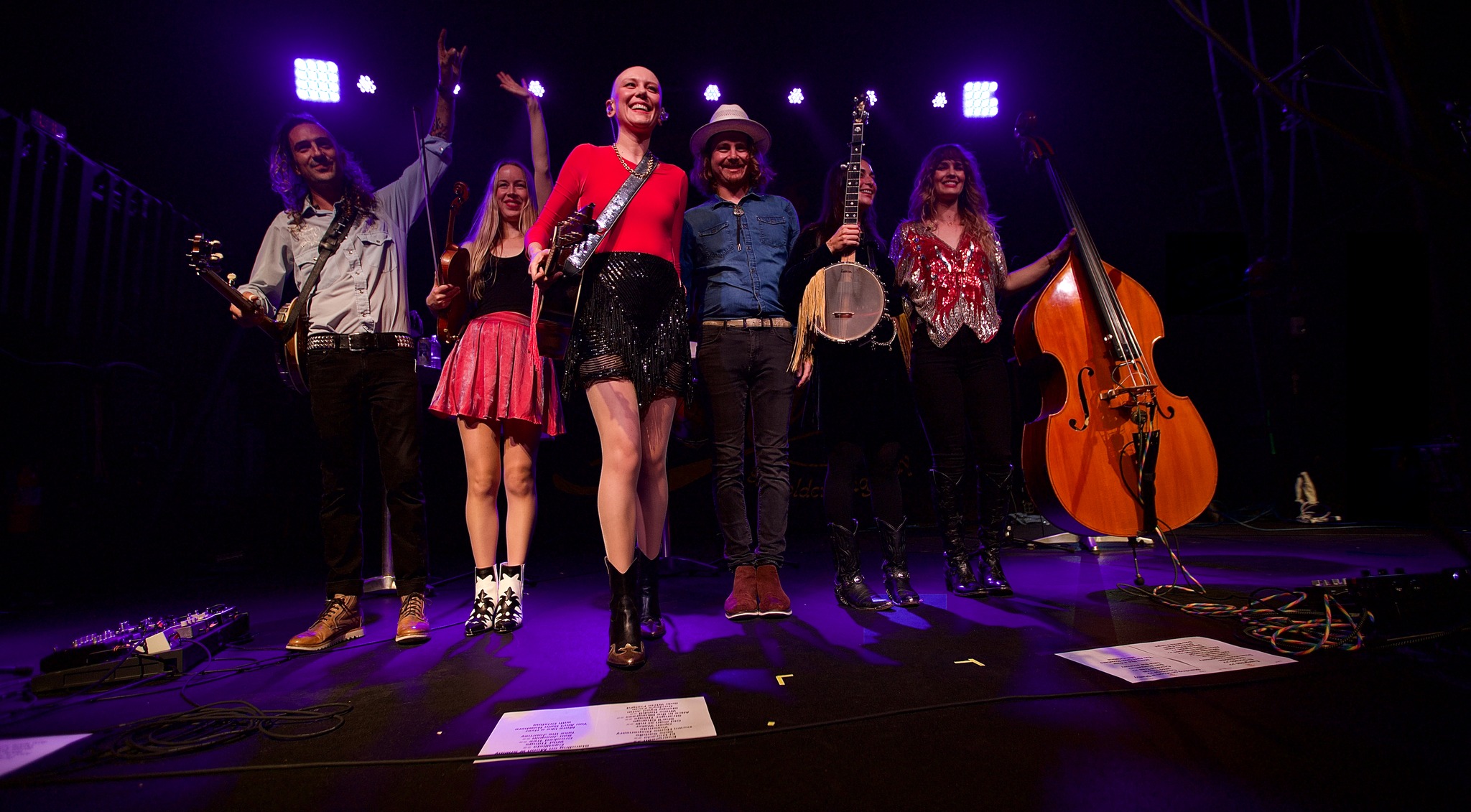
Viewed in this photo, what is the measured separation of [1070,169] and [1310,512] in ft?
13.6

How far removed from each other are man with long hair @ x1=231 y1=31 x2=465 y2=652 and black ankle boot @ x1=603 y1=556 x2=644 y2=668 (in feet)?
3.23

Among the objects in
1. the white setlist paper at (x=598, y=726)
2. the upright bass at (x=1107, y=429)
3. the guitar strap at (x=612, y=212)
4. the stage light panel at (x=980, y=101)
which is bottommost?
the white setlist paper at (x=598, y=726)

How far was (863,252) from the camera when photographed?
2.70 meters

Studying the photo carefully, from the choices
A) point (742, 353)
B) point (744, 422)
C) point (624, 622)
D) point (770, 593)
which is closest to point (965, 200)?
point (742, 353)

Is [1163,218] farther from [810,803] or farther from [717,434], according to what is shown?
[810,803]

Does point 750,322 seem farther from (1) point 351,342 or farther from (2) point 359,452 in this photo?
(2) point 359,452

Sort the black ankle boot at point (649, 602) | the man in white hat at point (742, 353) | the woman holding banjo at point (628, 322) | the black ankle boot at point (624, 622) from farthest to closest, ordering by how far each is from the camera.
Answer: the man in white hat at point (742, 353), the black ankle boot at point (649, 602), the woman holding banjo at point (628, 322), the black ankle boot at point (624, 622)

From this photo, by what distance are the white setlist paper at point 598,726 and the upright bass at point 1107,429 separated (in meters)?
1.73

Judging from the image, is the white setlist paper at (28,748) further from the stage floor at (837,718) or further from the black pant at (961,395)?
the black pant at (961,395)

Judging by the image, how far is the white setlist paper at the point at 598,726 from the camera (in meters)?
1.35

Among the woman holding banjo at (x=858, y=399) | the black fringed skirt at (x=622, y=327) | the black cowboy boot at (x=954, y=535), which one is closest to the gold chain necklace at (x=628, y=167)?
the black fringed skirt at (x=622, y=327)

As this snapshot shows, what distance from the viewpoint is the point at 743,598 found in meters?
2.58

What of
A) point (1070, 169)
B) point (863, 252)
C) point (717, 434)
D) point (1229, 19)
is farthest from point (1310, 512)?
point (717, 434)

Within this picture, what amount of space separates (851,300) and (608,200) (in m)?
1.04
